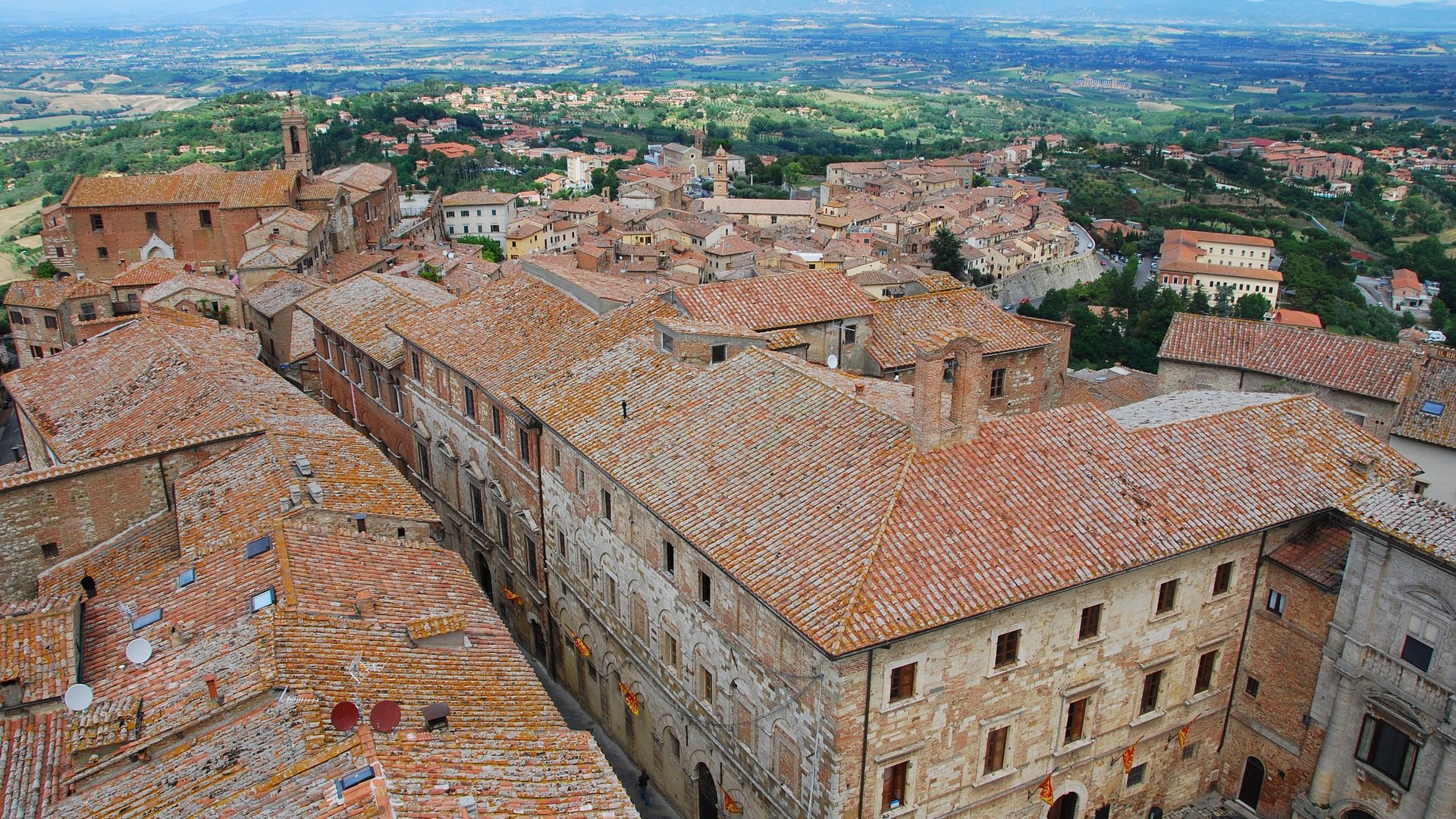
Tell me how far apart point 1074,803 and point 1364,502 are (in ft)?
28.0

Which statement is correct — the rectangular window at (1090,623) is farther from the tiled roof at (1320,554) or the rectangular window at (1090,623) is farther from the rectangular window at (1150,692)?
the tiled roof at (1320,554)

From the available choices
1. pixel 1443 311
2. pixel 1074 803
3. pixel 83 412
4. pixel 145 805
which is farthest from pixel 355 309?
pixel 1443 311

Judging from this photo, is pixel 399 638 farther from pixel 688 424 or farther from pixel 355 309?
pixel 355 309

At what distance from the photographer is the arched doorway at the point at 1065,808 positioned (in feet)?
76.6

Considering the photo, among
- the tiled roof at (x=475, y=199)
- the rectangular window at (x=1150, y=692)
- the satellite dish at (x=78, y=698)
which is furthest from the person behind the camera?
the tiled roof at (x=475, y=199)

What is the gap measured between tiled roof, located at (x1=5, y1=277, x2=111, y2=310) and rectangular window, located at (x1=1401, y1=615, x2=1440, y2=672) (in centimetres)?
4953

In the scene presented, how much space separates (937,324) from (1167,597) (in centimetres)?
1228

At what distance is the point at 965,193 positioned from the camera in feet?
541

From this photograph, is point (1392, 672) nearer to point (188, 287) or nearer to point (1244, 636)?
point (1244, 636)

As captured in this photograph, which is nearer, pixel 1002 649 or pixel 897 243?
pixel 1002 649

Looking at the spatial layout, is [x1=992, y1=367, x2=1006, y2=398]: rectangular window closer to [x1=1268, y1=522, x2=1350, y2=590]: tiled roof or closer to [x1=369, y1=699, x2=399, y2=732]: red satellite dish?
[x1=1268, y1=522, x2=1350, y2=590]: tiled roof

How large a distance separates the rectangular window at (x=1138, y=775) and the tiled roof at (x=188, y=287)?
147 feet

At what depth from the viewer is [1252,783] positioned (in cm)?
2538

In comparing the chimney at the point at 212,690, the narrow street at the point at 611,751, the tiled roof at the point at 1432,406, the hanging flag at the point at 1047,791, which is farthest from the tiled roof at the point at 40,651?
the tiled roof at the point at 1432,406
